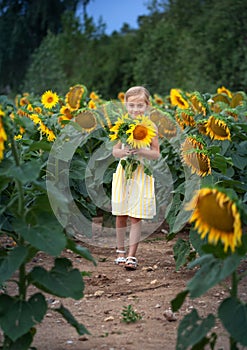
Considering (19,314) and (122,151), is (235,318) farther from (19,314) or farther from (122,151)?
(122,151)

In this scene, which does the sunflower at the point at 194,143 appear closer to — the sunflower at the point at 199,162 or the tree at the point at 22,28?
the sunflower at the point at 199,162

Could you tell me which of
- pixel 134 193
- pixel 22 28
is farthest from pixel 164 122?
pixel 22 28

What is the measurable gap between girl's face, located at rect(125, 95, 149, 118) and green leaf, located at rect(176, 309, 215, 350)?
2.78 meters

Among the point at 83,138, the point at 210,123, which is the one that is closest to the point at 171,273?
the point at 210,123

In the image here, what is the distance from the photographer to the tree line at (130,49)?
17.4 m

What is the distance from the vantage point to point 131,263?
5.06 m

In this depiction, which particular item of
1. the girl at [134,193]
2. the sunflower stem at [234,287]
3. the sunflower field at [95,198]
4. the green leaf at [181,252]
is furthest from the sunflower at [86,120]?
the sunflower stem at [234,287]

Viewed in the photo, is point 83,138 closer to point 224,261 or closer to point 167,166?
point 167,166

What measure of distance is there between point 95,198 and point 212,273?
3.49 meters

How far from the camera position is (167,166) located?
6.09m

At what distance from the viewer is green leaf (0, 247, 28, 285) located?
108 inches

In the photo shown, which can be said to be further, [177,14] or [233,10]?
[177,14]

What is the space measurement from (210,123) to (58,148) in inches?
43.9

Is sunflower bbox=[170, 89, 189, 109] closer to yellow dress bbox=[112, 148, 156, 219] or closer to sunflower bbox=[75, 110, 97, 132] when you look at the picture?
sunflower bbox=[75, 110, 97, 132]
